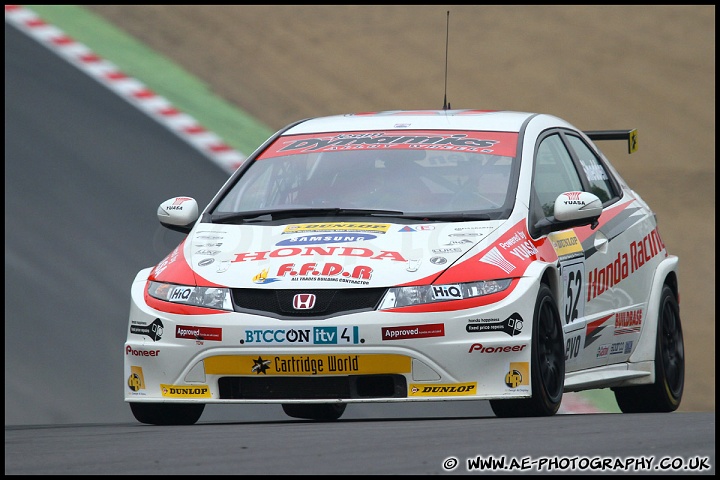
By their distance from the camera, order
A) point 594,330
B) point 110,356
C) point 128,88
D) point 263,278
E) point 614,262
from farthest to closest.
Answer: point 128,88 < point 110,356 < point 614,262 < point 594,330 < point 263,278

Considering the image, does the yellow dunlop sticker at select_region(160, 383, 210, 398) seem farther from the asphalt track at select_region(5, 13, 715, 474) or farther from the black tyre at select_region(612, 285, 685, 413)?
the black tyre at select_region(612, 285, 685, 413)

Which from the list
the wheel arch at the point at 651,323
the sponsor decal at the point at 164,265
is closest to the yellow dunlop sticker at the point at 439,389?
the sponsor decal at the point at 164,265

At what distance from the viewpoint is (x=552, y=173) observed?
358 inches

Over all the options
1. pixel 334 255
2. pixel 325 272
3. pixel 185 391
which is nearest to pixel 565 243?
pixel 334 255

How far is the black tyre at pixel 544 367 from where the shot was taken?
7734 millimetres

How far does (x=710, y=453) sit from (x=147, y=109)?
12086 millimetres

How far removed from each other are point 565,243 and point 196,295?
6.62 ft

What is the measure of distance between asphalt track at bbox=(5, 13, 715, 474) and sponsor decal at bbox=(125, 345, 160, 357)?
37 centimetres

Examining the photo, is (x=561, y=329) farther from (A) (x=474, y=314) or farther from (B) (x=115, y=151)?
(B) (x=115, y=151)

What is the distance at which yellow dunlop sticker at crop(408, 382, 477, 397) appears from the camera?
7.60 m

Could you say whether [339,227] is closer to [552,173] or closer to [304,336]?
[304,336]

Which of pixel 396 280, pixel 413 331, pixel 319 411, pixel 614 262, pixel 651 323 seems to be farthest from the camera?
pixel 319 411

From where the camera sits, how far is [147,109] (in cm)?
1733

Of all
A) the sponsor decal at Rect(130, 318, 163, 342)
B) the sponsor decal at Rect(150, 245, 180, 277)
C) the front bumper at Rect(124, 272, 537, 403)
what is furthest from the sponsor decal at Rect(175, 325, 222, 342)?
the sponsor decal at Rect(150, 245, 180, 277)
